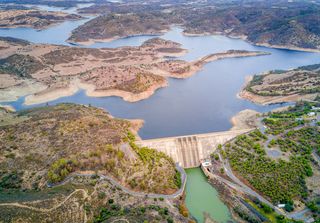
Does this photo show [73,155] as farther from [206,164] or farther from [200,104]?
[200,104]

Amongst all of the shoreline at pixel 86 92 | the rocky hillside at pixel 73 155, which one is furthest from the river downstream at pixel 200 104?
the rocky hillside at pixel 73 155

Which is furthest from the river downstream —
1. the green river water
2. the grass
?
the grass

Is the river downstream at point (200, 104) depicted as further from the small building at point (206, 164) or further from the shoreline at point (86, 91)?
the shoreline at point (86, 91)

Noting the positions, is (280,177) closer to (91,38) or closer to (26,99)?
(26,99)

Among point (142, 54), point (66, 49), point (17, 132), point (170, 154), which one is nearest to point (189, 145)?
point (170, 154)

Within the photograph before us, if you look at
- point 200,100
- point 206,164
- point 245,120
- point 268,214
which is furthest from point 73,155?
point 200,100

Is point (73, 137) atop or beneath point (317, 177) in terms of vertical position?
atop
